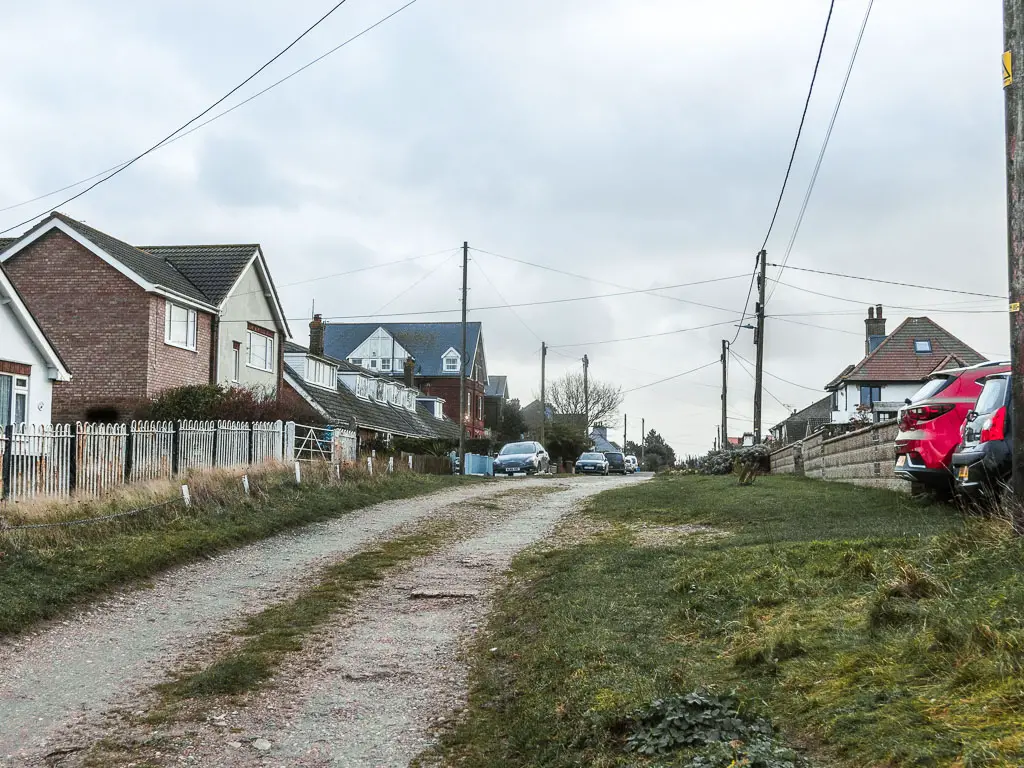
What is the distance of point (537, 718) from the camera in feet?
19.1

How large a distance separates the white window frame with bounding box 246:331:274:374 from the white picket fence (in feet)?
41.7

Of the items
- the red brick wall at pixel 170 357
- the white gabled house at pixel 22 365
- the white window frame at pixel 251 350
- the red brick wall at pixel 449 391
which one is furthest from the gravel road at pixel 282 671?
the red brick wall at pixel 449 391

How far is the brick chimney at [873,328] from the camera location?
2594 inches

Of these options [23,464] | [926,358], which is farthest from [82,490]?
[926,358]

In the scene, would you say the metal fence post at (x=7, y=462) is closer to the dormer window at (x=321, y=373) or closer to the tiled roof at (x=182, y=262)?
the tiled roof at (x=182, y=262)

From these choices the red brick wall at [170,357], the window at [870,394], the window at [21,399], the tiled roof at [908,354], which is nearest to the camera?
the window at [21,399]

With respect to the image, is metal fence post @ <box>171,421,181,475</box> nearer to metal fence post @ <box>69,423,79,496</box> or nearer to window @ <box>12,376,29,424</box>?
metal fence post @ <box>69,423,79,496</box>

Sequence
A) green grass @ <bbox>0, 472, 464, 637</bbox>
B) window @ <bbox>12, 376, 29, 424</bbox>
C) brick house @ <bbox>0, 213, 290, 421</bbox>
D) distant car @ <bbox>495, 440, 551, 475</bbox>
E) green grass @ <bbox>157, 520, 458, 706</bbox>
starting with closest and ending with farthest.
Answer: green grass @ <bbox>157, 520, 458, 706</bbox>, green grass @ <bbox>0, 472, 464, 637</bbox>, window @ <bbox>12, 376, 29, 424</bbox>, brick house @ <bbox>0, 213, 290, 421</bbox>, distant car @ <bbox>495, 440, 551, 475</bbox>

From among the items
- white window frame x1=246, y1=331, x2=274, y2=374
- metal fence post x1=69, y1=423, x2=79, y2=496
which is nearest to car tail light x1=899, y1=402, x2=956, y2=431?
metal fence post x1=69, y1=423, x2=79, y2=496

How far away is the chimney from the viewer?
164ft

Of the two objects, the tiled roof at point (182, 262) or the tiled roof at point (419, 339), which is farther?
the tiled roof at point (419, 339)

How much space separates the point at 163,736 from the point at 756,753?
355cm

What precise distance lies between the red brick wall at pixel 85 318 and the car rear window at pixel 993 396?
22573mm

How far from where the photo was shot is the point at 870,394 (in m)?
60.2
